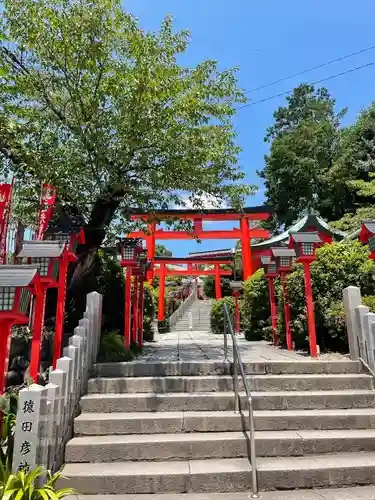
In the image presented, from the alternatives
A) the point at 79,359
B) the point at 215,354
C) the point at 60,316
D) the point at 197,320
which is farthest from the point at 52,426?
the point at 197,320

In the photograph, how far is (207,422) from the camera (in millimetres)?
3914

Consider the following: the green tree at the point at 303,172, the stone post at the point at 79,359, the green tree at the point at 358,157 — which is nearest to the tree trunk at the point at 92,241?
the stone post at the point at 79,359

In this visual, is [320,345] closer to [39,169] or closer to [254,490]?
[254,490]

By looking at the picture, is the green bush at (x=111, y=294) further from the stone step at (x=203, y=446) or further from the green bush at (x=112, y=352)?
the stone step at (x=203, y=446)

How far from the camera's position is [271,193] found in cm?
2667

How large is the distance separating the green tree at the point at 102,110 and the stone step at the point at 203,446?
160 inches

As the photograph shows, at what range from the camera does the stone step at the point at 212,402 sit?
4.16 metres

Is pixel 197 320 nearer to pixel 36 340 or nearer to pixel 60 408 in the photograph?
pixel 36 340

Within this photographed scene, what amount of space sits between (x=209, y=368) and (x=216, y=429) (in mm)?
971

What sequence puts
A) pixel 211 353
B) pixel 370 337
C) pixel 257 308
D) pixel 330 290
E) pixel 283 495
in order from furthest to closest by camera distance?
1. pixel 257 308
2. pixel 330 290
3. pixel 211 353
4. pixel 370 337
5. pixel 283 495

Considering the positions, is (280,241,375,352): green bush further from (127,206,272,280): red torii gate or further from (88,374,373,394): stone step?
(127,206,272,280): red torii gate

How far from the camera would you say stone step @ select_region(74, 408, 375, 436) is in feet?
12.7

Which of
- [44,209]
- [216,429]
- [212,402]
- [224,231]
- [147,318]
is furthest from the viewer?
[224,231]

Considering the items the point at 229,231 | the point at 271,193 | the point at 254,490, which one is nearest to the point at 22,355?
the point at 254,490
